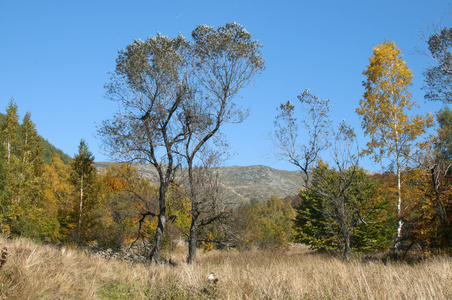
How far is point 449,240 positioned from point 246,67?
1090 centimetres

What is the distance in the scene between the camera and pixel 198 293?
22.7 feet

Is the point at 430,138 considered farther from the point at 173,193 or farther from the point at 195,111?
the point at 173,193

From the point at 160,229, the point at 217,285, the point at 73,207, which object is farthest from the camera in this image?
the point at 73,207

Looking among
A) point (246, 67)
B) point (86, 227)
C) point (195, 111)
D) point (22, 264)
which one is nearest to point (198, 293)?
point (22, 264)

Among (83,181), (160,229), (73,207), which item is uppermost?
(83,181)

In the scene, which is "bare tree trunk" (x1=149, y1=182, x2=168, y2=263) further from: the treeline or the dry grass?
the treeline

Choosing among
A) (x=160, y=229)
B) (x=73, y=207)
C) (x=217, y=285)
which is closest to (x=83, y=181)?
(x=73, y=207)

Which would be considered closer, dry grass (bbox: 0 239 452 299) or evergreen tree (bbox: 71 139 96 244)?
dry grass (bbox: 0 239 452 299)

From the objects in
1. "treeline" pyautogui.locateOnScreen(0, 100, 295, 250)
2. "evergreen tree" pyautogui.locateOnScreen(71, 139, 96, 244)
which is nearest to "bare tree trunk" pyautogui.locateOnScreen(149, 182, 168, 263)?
"treeline" pyautogui.locateOnScreen(0, 100, 295, 250)

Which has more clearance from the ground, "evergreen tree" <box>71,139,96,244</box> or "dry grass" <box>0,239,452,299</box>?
"evergreen tree" <box>71,139,96,244</box>

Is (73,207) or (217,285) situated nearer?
(217,285)

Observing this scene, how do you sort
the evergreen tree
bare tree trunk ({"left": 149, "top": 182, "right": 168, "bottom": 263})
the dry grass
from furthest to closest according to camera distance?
the evergreen tree → bare tree trunk ({"left": 149, "top": 182, "right": 168, "bottom": 263}) → the dry grass

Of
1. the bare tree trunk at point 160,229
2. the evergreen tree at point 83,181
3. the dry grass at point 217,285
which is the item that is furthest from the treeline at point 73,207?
the dry grass at point 217,285

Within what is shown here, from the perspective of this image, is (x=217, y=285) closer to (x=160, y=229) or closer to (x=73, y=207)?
(x=160, y=229)
